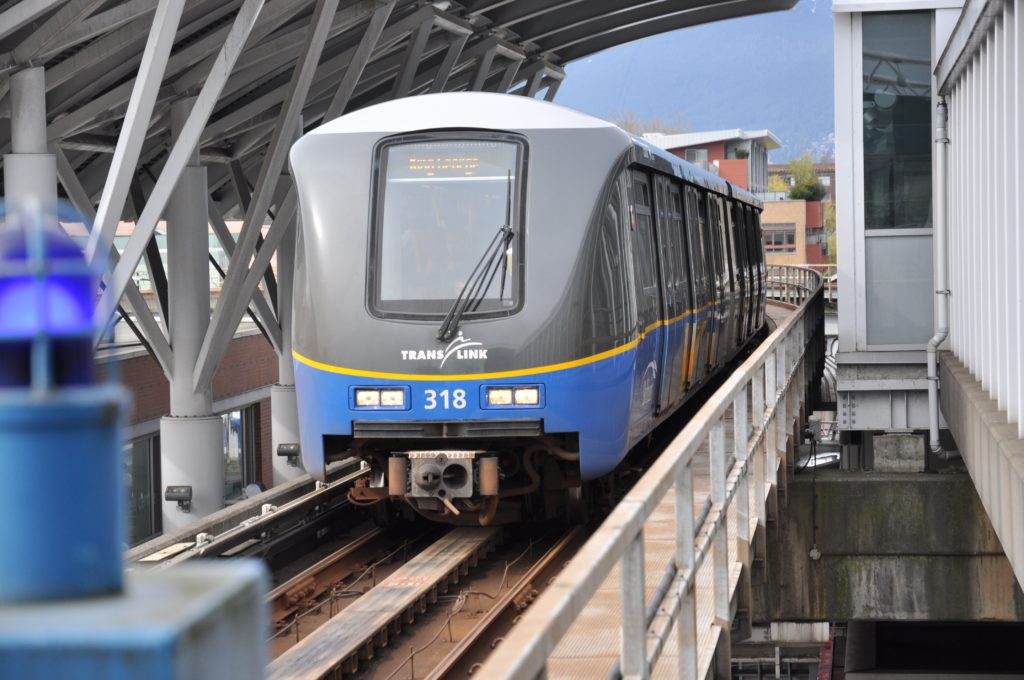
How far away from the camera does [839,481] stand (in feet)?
48.6

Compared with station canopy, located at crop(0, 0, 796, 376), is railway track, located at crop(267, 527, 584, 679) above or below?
below

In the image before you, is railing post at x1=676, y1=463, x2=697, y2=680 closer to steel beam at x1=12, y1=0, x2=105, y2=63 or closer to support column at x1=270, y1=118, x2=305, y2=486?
steel beam at x1=12, y1=0, x2=105, y2=63

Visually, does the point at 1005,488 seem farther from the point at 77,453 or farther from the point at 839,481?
the point at 77,453

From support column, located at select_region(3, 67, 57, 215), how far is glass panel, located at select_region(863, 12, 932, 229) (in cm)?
862

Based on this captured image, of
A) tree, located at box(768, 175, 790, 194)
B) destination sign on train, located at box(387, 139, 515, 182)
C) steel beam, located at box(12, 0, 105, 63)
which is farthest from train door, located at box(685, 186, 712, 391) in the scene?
tree, located at box(768, 175, 790, 194)

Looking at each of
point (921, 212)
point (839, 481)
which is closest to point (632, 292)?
point (839, 481)

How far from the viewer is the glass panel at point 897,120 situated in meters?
16.2

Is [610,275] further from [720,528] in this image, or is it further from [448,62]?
[448,62]

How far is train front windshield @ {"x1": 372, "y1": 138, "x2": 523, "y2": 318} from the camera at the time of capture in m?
10.4

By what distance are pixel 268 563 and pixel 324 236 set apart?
107 inches

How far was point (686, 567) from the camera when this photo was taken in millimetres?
5273

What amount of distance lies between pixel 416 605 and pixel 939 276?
308 inches

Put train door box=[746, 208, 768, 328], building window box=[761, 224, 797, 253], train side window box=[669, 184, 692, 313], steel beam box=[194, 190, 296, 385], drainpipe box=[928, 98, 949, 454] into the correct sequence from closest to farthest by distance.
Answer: train side window box=[669, 184, 692, 313] < drainpipe box=[928, 98, 949, 454] < steel beam box=[194, 190, 296, 385] < train door box=[746, 208, 768, 328] < building window box=[761, 224, 797, 253]

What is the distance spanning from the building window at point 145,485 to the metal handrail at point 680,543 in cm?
1630
